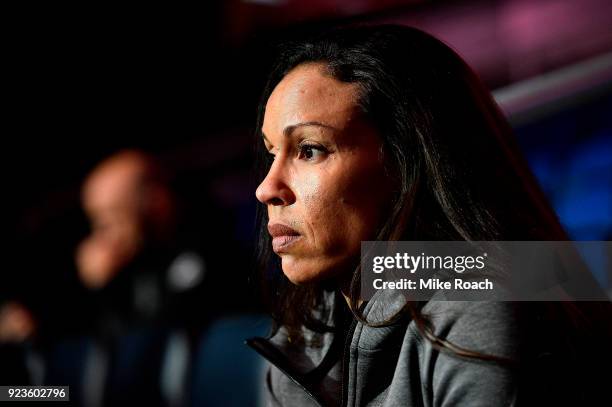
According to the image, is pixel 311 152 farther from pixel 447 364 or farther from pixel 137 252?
pixel 137 252

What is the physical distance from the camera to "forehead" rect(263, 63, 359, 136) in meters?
1.33

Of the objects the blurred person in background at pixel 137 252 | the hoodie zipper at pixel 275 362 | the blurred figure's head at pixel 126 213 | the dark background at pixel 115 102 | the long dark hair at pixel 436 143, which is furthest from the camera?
the dark background at pixel 115 102

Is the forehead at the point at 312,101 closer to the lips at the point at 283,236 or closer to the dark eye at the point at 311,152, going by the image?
the dark eye at the point at 311,152

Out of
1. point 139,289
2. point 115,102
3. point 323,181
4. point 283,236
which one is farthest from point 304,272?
point 115,102

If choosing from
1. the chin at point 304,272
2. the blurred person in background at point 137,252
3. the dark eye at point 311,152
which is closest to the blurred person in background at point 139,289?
the blurred person in background at point 137,252

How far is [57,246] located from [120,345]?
145 cm

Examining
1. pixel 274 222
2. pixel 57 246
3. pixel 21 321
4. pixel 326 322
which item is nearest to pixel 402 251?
pixel 274 222

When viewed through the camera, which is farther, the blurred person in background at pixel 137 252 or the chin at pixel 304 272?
the blurred person in background at pixel 137 252

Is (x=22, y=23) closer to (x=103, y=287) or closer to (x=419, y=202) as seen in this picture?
(x=103, y=287)

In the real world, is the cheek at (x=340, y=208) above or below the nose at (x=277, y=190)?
below

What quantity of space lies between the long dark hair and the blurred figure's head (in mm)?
1539

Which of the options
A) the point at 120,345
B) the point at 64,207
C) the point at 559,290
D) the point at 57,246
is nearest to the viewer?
the point at 559,290

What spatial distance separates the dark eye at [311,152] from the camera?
135 cm

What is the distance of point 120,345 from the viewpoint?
2701 mm
